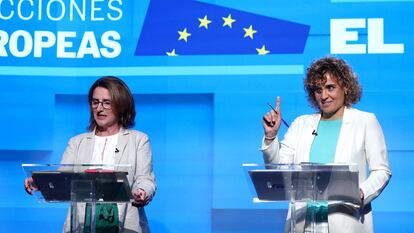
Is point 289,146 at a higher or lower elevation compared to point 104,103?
lower

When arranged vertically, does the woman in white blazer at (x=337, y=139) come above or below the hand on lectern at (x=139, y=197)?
above

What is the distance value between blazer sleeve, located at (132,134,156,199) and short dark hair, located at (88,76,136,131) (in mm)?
140

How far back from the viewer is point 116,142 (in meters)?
3.77

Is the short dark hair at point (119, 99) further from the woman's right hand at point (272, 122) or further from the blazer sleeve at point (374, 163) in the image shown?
the blazer sleeve at point (374, 163)

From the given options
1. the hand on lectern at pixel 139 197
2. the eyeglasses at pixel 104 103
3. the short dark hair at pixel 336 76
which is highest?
the short dark hair at pixel 336 76

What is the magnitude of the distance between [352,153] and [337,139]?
11 centimetres

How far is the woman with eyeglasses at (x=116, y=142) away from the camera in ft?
12.0

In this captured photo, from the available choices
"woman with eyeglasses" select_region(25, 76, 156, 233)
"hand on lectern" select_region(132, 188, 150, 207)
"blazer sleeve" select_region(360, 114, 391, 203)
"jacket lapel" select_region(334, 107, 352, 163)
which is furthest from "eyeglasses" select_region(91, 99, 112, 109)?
"blazer sleeve" select_region(360, 114, 391, 203)

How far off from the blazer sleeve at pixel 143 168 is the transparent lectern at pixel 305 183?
722 millimetres

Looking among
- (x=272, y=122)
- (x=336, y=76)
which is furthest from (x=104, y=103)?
(x=336, y=76)

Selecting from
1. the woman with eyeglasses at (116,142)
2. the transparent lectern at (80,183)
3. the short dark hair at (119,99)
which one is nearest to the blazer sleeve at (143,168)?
the woman with eyeglasses at (116,142)

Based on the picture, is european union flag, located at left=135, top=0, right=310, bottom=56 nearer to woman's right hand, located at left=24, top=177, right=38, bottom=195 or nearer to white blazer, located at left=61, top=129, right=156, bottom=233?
white blazer, located at left=61, top=129, right=156, bottom=233

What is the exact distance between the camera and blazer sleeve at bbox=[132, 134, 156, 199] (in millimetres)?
3568

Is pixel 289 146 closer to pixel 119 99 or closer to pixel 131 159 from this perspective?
pixel 131 159
